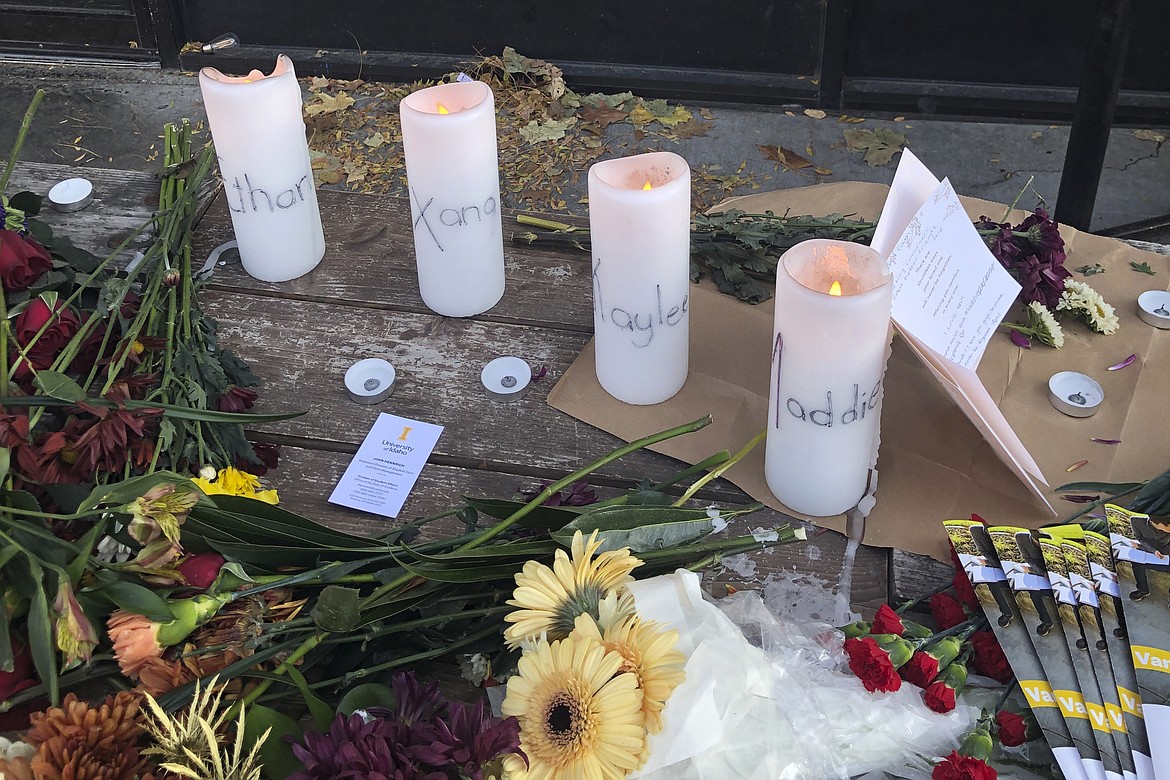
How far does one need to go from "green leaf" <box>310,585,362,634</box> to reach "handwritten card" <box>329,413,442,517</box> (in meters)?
0.22

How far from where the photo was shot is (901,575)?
0.73m

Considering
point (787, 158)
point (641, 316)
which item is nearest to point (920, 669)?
point (641, 316)

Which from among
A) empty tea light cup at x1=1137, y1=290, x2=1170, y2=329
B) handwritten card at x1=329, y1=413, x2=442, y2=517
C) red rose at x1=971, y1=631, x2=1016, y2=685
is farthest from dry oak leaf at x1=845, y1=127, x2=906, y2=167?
red rose at x1=971, y1=631, x2=1016, y2=685

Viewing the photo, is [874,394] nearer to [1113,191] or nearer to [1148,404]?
[1148,404]

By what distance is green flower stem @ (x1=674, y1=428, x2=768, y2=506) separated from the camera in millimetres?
741

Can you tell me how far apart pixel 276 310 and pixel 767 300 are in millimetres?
518

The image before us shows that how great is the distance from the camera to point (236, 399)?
2.78 feet

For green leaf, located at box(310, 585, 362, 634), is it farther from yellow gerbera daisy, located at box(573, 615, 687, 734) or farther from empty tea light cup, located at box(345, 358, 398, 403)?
empty tea light cup, located at box(345, 358, 398, 403)

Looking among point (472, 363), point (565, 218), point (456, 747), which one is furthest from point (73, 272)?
point (456, 747)

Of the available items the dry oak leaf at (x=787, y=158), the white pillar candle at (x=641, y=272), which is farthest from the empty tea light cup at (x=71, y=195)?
the dry oak leaf at (x=787, y=158)

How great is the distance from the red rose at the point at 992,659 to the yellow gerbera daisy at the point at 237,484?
1.67ft

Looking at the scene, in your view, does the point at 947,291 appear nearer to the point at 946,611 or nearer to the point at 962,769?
the point at 946,611

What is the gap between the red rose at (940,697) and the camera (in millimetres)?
572

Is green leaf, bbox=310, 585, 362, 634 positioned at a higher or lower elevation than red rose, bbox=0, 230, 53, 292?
lower
